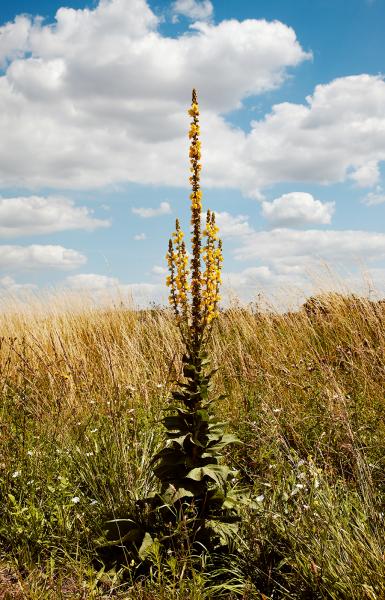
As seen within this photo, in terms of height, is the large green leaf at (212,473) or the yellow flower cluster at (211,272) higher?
the yellow flower cluster at (211,272)

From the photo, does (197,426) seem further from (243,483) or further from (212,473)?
(243,483)

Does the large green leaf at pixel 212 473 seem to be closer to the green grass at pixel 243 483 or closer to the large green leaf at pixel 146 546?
the green grass at pixel 243 483

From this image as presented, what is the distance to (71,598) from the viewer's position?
2.62 m

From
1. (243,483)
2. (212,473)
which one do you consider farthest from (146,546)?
(243,483)

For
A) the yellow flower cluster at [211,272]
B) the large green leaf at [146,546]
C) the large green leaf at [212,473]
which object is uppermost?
the yellow flower cluster at [211,272]

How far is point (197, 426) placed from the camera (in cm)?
291

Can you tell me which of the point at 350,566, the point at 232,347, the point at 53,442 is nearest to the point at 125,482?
the point at 53,442

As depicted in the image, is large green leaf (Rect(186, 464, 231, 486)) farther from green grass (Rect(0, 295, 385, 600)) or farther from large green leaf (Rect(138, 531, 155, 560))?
large green leaf (Rect(138, 531, 155, 560))

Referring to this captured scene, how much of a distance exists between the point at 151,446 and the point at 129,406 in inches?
48.8

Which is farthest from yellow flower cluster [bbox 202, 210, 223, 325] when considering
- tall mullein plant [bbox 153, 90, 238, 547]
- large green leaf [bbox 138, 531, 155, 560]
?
large green leaf [bbox 138, 531, 155, 560]

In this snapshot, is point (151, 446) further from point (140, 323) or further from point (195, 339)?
point (140, 323)

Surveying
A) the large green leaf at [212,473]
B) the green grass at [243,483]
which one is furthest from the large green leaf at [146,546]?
the large green leaf at [212,473]

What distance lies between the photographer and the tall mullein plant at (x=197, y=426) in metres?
2.88

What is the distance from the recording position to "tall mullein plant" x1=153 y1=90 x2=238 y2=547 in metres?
2.88
